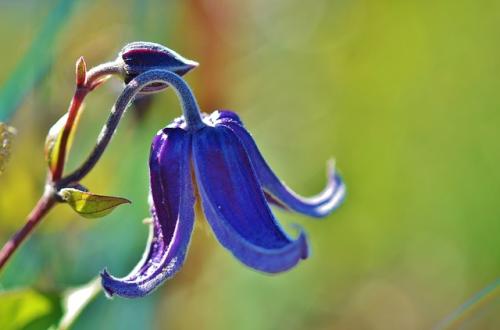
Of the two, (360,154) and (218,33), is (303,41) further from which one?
(360,154)

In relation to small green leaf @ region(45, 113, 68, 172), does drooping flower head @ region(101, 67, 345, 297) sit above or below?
below

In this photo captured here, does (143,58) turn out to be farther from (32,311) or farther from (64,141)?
(32,311)

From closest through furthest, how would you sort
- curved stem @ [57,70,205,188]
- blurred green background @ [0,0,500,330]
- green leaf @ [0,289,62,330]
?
curved stem @ [57,70,205,188] → green leaf @ [0,289,62,330] → blurred green background @ [0,0,500,330]

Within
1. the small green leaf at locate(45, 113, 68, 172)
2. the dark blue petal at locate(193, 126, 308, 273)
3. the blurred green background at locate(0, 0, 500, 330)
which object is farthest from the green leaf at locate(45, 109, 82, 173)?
the blurred green background at locate(0, 0, 500, 330)

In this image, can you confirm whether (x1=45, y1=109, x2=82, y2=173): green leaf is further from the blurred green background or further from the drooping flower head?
the blurred green background

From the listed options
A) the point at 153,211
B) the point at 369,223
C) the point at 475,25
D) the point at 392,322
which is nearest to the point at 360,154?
the point at 369,223

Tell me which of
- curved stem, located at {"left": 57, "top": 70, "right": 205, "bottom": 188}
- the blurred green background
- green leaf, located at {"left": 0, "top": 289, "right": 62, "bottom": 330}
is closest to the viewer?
curved stem, located at {"left": 57, "top": 70, "right": 205, "bottom": 188}

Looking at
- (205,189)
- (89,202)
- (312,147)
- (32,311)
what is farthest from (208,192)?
(312,147)
